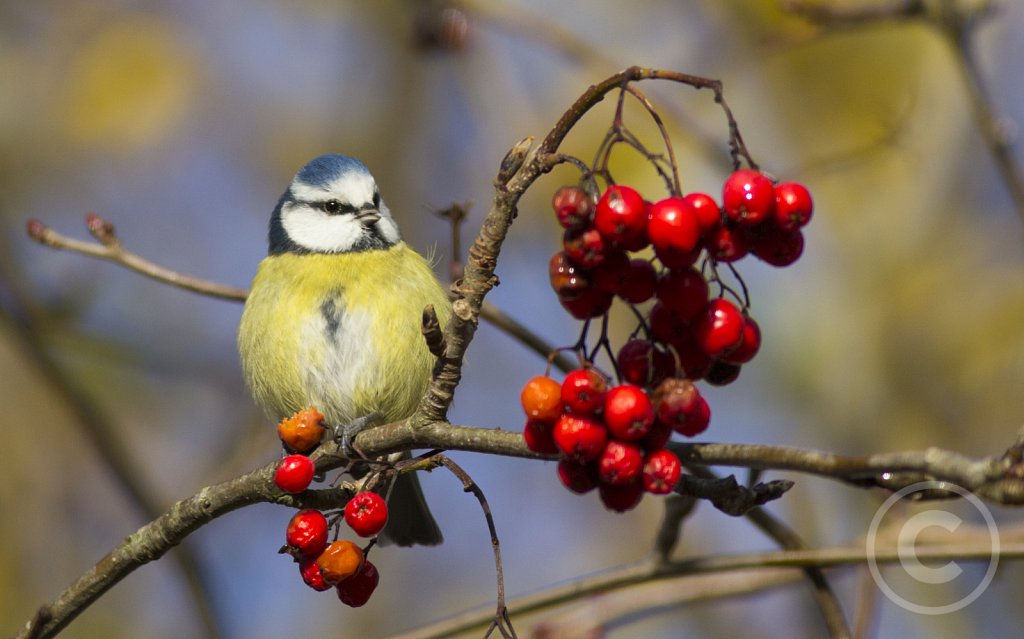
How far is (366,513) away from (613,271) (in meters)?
0.85

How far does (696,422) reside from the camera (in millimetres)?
1694

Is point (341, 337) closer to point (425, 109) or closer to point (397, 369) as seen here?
point (397, 369)

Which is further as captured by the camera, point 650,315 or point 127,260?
point 127,260

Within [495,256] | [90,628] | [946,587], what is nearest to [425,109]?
[90,628]

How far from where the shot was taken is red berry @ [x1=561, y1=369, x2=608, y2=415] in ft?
5.70

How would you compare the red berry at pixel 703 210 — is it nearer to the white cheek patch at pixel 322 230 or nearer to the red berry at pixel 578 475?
the red berry at pixel 578 475

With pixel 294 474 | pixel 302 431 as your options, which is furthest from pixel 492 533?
pixel 302 431

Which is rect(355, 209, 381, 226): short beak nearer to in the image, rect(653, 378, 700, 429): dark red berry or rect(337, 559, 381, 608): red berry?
rect(337, 559, 381, 608): red berry

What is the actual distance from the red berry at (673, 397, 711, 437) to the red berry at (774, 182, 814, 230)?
1.19ft

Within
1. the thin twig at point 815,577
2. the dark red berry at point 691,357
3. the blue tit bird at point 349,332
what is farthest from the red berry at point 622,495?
the blue tit bird at point 349,332

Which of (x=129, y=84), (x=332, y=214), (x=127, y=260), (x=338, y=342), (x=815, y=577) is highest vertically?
(x=129, y=84)

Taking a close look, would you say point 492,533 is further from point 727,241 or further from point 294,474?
point 727,241

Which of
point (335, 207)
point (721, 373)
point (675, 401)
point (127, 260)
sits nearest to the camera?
point (675, 401)

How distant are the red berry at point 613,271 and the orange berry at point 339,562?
85cm
